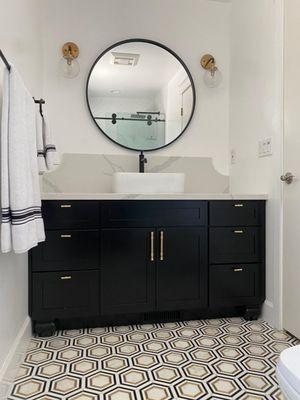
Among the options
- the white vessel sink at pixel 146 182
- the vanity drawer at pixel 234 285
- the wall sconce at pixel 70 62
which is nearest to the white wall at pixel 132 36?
the wall sconce at pixel 70 62

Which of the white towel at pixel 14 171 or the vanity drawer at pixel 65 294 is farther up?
the white towel at pixel 14 171

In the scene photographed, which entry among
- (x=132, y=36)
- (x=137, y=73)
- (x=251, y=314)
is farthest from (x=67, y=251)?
(x=132, y=36)

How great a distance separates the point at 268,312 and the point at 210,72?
1.89m

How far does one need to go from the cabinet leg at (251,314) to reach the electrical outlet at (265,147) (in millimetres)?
1024

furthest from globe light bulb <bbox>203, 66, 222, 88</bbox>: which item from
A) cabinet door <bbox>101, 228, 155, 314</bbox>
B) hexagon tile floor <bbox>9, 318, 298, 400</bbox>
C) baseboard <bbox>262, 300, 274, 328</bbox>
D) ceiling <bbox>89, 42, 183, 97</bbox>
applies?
hexagon tile floor <bbox>9, 318, 298, 400</bbox>

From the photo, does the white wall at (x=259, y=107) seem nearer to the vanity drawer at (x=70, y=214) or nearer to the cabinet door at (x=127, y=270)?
the cabinet door at (x=127, y=270)

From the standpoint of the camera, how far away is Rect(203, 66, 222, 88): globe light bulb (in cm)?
251

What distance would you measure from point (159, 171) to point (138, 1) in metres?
1.35

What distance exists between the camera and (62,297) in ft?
5.82

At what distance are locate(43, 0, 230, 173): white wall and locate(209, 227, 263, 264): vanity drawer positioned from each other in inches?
29.1

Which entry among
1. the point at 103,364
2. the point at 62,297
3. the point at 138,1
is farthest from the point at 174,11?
the point at 103,364

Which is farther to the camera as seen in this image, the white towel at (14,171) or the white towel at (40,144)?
the white towel at (40,144)

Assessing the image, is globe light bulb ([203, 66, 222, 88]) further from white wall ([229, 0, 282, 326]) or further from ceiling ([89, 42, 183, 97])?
ceiling ([89, 42, 183, 97])

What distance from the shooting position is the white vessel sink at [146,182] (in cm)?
204
